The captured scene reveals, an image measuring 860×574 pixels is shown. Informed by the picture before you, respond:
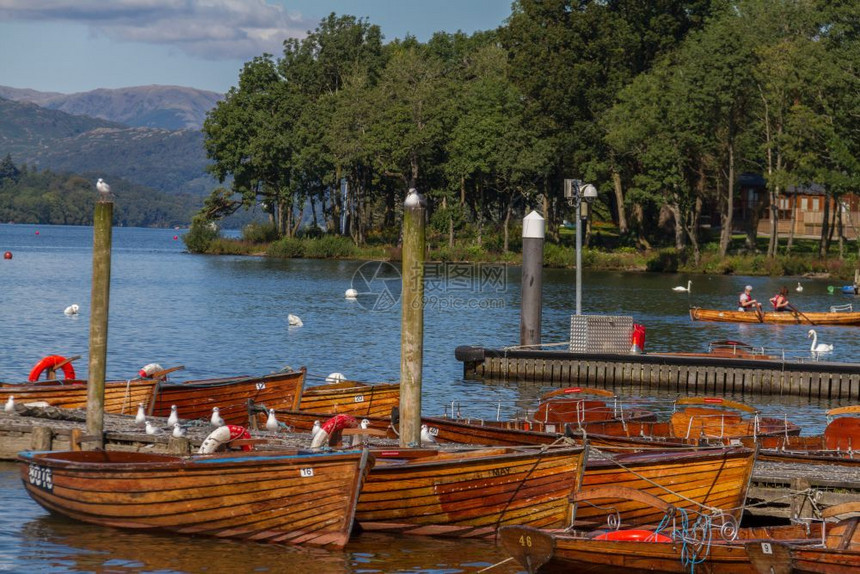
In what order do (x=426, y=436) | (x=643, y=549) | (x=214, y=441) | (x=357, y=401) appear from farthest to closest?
(x=357, y=401), (x=426, y=436), (x=214, y=441), (x=643, y=549)

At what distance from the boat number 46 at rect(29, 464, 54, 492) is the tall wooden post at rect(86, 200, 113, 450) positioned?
1849 millimetres

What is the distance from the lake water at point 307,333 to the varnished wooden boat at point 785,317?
48 centimetres

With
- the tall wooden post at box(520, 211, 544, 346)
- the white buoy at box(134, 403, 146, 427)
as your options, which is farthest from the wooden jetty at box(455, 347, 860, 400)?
the white buoy at box(134, 403, 146, 427)

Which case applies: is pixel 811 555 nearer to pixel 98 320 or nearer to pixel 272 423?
pixel 272 423

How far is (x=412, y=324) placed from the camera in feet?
72.2

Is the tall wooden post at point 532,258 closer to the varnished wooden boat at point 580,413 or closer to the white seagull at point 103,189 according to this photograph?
the varnished wooden boat at point 580,413

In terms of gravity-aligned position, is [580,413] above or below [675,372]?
above

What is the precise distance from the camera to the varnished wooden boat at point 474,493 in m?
20.6

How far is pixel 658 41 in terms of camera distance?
361 feet

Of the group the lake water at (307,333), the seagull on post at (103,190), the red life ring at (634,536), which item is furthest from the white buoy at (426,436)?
the seagull on post at (103,190)

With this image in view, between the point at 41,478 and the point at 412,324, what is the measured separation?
6.94 m

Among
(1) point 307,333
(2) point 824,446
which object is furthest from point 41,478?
(1) point 307,333

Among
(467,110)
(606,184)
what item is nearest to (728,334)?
(606,184)

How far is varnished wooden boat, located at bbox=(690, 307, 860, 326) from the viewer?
59031 mm
